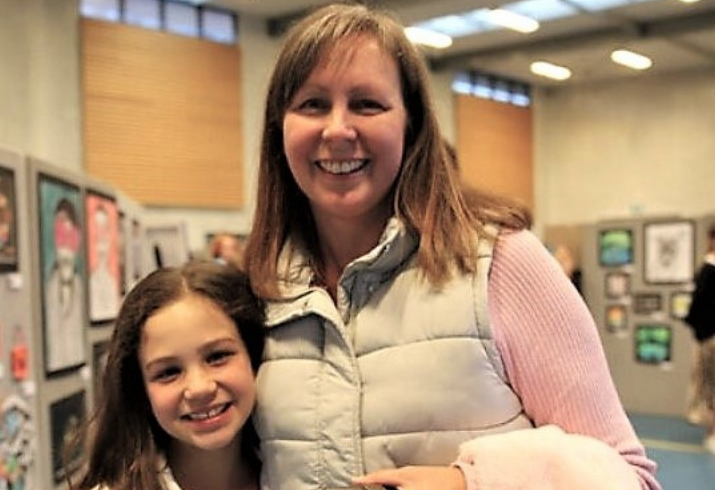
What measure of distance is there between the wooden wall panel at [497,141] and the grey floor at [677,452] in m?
5.99

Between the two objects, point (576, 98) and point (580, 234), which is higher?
point (576, 98)

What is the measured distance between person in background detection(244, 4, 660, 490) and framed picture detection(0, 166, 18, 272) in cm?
127

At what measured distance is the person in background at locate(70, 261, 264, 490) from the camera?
4.61ft

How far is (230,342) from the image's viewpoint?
143 centimetres

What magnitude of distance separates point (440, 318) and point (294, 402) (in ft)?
0.82

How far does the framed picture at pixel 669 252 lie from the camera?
8.79m

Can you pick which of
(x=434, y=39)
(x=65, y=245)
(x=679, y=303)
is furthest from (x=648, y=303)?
(x=65, y=245)

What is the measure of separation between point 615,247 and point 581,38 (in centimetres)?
399

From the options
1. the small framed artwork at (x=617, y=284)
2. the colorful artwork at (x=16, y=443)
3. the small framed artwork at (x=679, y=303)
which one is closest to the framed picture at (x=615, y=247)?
the small framed artwork at (x=617, y=284)

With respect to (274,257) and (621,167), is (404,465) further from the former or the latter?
(621,167)

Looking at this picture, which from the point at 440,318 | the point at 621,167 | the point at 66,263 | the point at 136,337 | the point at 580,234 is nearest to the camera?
the point at 440,318

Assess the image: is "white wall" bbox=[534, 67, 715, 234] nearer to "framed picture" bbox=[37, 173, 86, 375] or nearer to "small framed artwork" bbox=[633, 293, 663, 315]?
"small framed artwork" bbox=[633, 293, 663, 315]

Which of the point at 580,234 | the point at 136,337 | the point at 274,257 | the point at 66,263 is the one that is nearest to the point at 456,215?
the point at 274,257

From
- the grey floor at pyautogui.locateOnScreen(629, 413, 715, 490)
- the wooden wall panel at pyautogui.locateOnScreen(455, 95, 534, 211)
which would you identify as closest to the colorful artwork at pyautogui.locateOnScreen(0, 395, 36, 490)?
the grey floor at pyautogui.locateOnScreen(629, 413, 715, 490)
